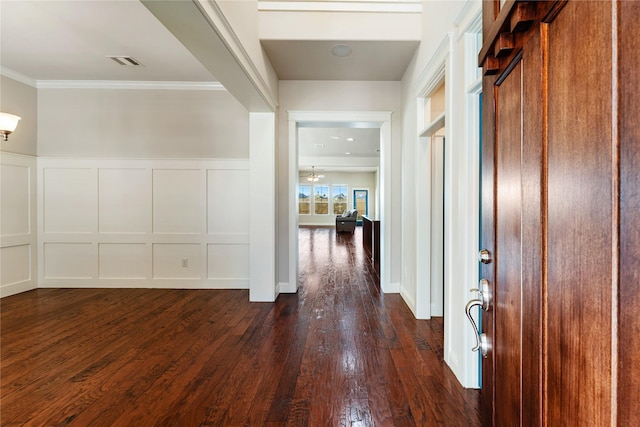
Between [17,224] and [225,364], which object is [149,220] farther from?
[225,364]

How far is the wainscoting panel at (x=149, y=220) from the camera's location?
4.13m

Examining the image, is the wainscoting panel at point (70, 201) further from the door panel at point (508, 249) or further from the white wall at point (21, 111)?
the door panel at point (508, 249)

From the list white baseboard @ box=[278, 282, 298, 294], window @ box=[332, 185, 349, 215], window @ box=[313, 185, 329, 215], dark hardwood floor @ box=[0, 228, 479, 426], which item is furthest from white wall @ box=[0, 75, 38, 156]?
window @ box=[332, 185, 349, 215]

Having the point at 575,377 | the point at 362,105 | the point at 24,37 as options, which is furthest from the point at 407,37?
the point at 24,37

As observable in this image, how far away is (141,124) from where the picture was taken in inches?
161

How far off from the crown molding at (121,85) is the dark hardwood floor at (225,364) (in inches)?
112

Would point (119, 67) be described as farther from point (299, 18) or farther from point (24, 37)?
point (299, 18)

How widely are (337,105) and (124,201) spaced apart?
10.8ft

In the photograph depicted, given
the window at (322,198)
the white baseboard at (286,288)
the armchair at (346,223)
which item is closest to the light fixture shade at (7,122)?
the white baseboard at (286,288)

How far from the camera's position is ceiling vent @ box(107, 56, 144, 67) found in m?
3.39

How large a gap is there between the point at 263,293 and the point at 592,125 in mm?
3528

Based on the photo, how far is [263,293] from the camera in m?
3.59

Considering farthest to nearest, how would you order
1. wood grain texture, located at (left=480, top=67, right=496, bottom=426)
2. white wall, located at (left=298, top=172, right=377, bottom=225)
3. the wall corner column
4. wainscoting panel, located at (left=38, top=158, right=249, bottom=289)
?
white wall, located at (left=298, top=172, right=377, bottom=225)
wainscoting panel, located at (left=38, top=158, right=249, bottom=289)
the wall corner column
wood grain texture, located at (left=480, top=67, right=496, bottom=426)

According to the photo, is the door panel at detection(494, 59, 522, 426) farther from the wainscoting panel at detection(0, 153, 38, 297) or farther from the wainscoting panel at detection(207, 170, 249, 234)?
the wainscoting panel at detection(0, 153, 38, 297)
